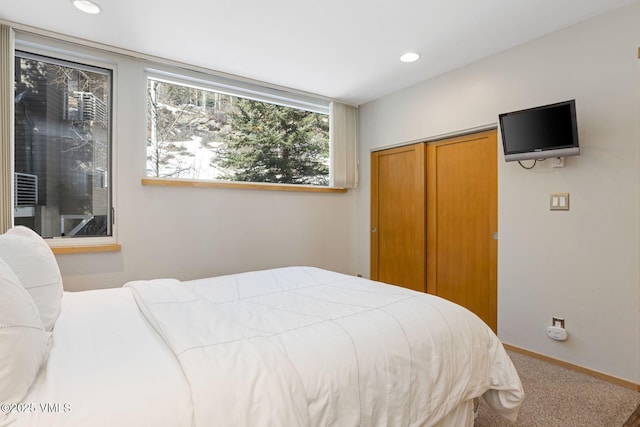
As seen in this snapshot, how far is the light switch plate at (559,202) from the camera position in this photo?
2.46 meters

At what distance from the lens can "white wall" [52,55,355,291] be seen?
9.38ft

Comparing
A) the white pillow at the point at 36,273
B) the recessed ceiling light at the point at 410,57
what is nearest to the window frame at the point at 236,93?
the recessed ceiling light at the point at 410,57

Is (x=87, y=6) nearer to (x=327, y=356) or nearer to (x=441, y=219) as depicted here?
(x=327, y=356)

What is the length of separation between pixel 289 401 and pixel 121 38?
2.96 metres

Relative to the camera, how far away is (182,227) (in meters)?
3.13

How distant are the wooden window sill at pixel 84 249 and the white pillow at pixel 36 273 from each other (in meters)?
1.28

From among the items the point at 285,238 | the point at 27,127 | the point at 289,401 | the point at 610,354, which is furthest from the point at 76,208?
the point at 610,354

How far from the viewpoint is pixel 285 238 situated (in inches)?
149

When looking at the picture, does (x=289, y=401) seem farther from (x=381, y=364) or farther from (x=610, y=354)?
(x=610, y=354)

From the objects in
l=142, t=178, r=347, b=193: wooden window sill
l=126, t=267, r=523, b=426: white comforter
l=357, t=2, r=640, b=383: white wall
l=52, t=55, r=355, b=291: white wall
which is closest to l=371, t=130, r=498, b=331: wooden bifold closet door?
l=357, t=2, r=640, b=383: white wall

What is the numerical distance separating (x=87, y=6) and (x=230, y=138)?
1594 mm

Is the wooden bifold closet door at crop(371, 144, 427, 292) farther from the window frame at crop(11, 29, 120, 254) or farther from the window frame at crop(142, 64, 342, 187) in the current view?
the window frame at crop(11, 29, 120, 254)

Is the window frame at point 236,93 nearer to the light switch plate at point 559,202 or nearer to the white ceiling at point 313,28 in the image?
the white ceiling at point 313,28

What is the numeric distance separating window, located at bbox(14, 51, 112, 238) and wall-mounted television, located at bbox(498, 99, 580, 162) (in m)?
3.38
